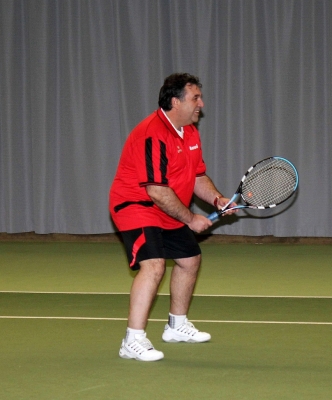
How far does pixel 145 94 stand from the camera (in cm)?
872

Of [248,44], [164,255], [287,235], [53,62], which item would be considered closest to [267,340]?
[164,255]

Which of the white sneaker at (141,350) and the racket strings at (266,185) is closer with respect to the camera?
the white sneaker at (141,350)

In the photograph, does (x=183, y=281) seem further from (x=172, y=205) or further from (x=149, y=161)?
(x=149, y=161)

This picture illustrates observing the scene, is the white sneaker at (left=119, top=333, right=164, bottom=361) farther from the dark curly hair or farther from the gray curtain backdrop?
the gray curtain backdrop

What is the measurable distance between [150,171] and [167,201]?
0.57ft

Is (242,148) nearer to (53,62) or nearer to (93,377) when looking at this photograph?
(53,62)

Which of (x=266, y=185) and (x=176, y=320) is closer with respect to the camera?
(x=176, y=320)

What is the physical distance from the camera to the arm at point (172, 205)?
4.16m

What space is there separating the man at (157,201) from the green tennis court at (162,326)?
1.01ft

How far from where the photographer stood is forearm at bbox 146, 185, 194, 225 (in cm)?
415

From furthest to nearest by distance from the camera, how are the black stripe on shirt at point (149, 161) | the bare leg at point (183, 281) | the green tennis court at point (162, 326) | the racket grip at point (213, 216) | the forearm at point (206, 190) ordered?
the forearm at point (206, 190) < the bare leg at point (183, 281) < the racket grip at point (213, 216) < the black stripe on shirt at point (149, 161) < the green tennis court at point (162, 326)

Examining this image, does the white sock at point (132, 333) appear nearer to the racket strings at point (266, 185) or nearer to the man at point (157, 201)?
the man at point (157, 201)

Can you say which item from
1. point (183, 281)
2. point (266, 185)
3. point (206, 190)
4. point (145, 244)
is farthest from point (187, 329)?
point (266, 185)

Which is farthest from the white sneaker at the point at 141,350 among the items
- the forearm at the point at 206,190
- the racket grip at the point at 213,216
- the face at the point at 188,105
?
the face at the point at 188,105
